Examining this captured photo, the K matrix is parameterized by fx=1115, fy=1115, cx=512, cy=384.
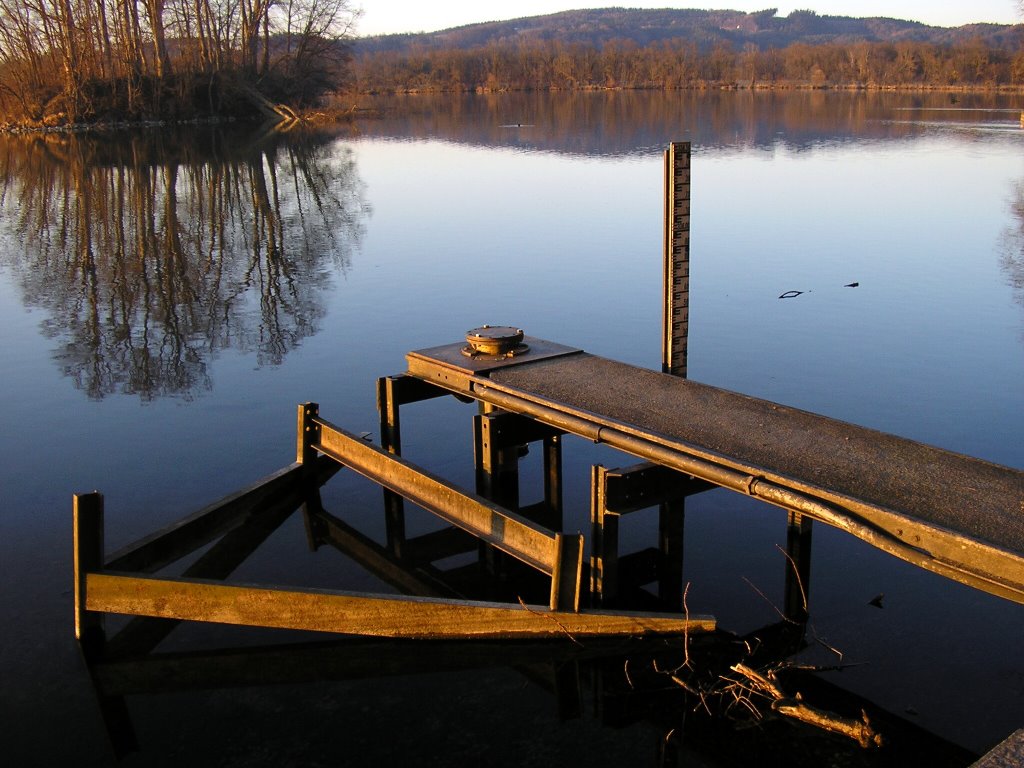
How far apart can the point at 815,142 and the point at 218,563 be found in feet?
138

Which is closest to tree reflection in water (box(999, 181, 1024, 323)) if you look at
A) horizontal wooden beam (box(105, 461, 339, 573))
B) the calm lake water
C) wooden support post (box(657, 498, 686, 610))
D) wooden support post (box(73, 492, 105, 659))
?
the calm lake water

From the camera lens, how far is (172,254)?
23.6m

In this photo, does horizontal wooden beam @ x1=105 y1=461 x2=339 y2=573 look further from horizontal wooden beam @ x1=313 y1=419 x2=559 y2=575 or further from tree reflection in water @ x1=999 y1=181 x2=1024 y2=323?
tree reflection in water @ x1=999 y1=181 x2=1024 y2=323

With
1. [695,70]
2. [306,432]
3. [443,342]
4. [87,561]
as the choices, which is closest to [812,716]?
[87,561]

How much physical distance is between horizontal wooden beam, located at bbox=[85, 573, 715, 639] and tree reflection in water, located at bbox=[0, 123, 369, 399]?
22.5ft

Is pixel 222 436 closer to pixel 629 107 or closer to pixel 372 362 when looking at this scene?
pixel 372 362

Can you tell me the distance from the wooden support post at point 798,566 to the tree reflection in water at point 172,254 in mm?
8549

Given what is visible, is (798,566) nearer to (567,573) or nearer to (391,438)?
(567,573)

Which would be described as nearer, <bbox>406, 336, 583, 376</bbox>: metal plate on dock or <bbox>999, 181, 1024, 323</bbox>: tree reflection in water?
<bbox>406, 336, 583, 376</bbox>: metal plate on dock

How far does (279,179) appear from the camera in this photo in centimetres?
3662

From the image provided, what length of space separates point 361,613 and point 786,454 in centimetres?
299

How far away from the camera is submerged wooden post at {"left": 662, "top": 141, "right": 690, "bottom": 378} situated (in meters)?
9.75

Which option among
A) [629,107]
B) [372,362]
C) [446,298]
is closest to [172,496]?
[372,362]

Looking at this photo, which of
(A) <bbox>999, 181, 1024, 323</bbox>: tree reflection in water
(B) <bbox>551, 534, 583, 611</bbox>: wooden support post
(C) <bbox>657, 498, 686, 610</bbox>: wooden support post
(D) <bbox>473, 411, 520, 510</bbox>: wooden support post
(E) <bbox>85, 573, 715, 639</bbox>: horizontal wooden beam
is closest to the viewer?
(B) <bbox>551, 534, 583, 611</bbox>: wooden support post
